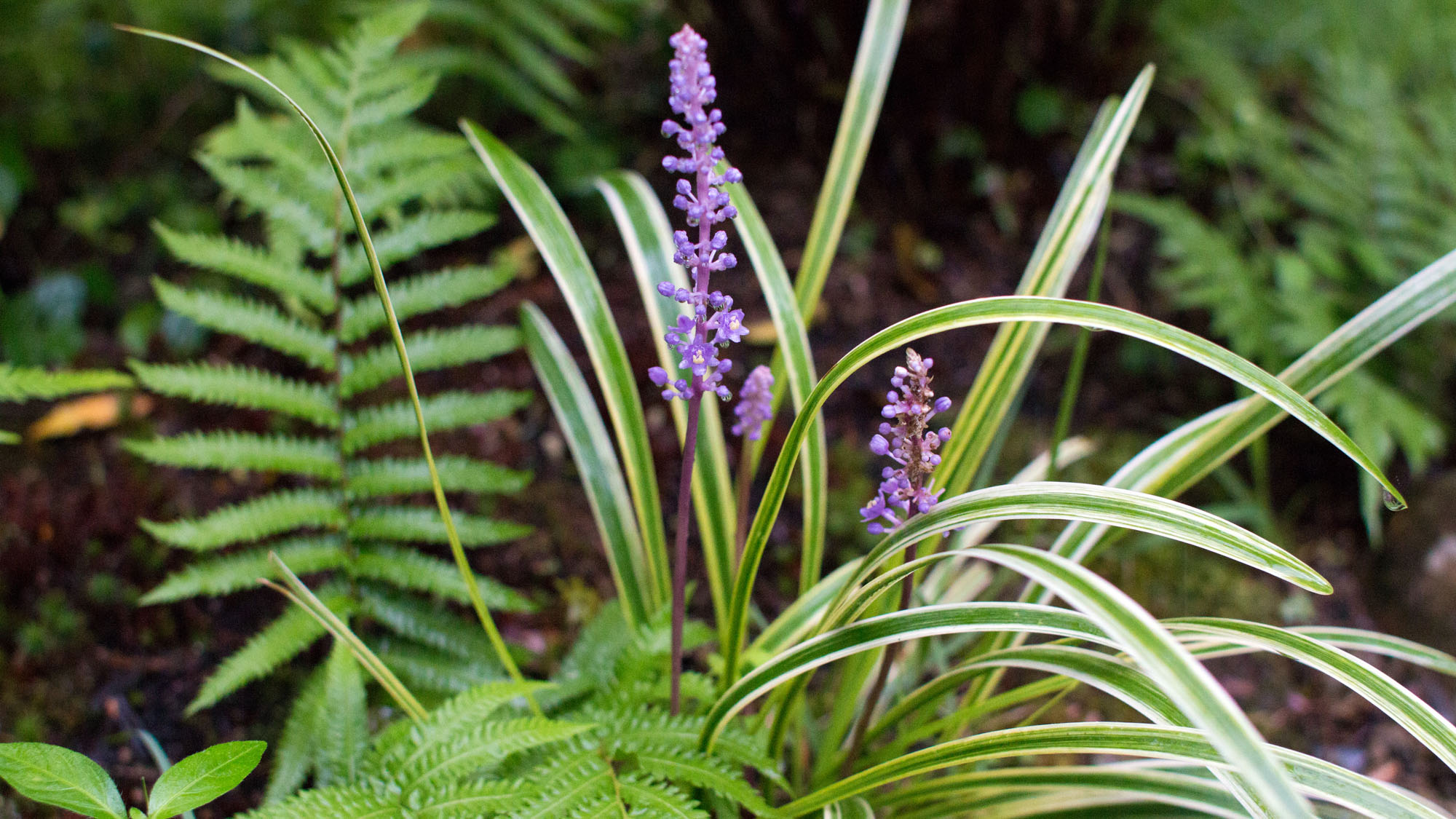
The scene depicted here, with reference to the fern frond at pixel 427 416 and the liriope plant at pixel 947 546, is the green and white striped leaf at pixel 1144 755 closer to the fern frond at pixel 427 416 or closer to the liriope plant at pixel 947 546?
the liriope plant at pixel 947 546

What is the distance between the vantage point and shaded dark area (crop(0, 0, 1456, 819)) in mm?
1778

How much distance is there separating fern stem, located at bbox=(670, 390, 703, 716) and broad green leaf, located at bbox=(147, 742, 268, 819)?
551 millimetres

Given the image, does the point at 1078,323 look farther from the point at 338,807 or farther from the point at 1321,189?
the point at 1321,189

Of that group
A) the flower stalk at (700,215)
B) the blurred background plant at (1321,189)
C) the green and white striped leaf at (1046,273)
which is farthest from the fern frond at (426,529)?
the blurred background plant at (1321,189)

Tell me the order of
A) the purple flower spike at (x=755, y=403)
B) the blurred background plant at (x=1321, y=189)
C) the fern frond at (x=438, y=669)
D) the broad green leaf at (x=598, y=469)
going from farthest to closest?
1. the blurred background plant at (x=1321, y=189)
2. the broad green leaf at (x=598, y=469)
3. the fern frond at (x=438, y=669)
4. the purple flower spike at (x=755, y=403)

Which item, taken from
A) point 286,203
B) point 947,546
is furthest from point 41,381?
point 947,546

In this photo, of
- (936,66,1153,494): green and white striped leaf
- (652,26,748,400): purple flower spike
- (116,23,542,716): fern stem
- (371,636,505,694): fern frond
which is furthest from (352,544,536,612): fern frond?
(936,66,1153,494): green and white striped leaf

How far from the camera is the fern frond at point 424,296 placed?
1.62 metres

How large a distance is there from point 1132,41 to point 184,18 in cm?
303

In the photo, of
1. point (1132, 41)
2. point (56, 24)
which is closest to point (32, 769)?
point (56, 24)

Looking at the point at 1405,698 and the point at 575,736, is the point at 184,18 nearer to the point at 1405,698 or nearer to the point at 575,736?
the point at 575,736

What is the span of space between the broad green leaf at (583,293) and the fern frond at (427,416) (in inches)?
9.9

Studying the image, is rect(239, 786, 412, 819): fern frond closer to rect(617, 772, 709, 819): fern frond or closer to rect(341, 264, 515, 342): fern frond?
rect(617, 772, 709, 819): fern frond

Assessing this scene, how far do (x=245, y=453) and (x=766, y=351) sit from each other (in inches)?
52.9
